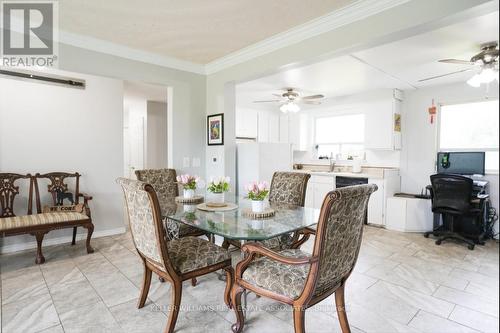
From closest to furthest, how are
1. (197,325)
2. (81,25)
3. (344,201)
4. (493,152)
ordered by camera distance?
(493,152) → (344,201) → (197,325) → (81,25)

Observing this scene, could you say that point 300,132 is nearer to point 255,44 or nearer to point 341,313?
point 255,44

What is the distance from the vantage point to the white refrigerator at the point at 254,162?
4.02 m

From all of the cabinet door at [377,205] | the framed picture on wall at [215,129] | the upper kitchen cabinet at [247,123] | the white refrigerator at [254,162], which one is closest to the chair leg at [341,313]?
the white refrigerator at [254,162]

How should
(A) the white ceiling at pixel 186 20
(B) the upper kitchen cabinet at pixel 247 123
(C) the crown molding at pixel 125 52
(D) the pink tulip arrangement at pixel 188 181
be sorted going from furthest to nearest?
(B) the upper kitchen cabinet at pixel 247 123 → (C) the crown molding at pixel 125 52 → (D) the pink tulip arrangement at pixel 188 181 → (A) the white ceiling at pixel 186 20

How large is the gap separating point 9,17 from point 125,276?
8.80 ft

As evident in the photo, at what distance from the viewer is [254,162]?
4000mm

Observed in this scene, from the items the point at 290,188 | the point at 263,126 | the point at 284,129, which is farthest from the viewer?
the point at 284,129

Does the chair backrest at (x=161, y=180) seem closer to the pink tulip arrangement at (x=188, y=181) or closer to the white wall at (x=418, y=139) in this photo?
the pink tulip arrangement at (x=188, y=181)

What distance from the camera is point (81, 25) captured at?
276 cm

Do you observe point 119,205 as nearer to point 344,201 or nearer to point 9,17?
point 9,17

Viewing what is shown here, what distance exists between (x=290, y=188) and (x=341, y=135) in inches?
134

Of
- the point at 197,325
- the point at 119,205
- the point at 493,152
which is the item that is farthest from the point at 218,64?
the point at 493,152

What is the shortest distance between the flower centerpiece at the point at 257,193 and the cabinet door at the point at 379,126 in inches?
136

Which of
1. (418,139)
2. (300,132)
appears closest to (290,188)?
(418,139)
